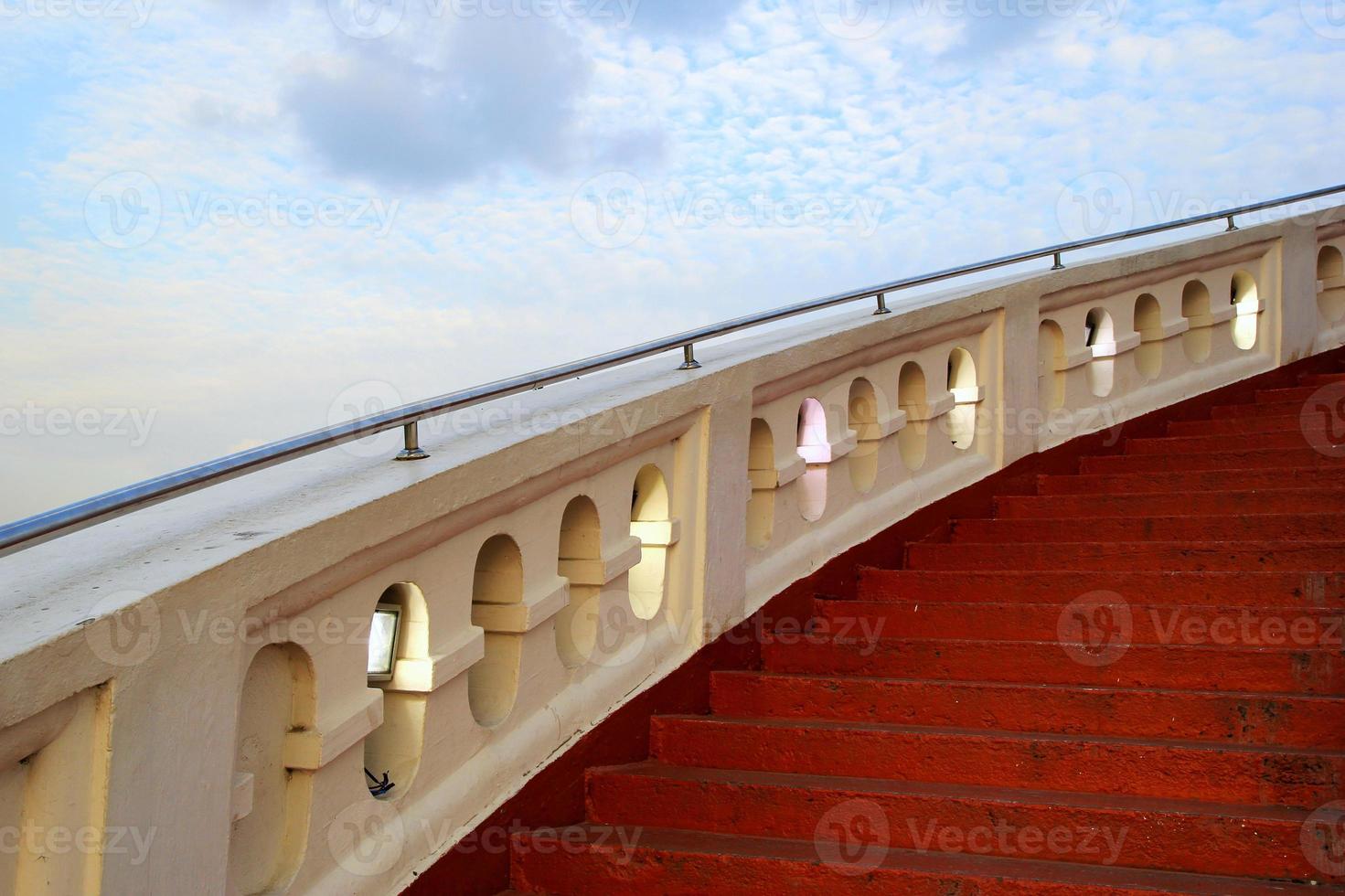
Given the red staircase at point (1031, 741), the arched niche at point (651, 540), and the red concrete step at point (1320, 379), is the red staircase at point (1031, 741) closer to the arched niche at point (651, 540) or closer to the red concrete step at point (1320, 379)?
the arched niche at point (651, 540)

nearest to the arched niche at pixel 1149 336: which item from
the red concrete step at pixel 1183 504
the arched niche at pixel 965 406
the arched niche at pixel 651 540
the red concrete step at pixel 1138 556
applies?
the arched niche at pixel 965 406

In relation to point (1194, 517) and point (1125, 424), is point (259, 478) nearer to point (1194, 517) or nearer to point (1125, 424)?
point (1194, 517)

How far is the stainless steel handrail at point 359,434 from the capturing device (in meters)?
2.09

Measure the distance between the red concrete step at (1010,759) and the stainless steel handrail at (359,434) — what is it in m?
1.26

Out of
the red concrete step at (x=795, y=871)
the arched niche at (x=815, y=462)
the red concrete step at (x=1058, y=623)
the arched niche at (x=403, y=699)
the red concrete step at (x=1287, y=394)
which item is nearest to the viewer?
the red concrete step at (x=795, y=871)

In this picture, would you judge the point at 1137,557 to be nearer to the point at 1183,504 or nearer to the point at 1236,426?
the point at 1183,504

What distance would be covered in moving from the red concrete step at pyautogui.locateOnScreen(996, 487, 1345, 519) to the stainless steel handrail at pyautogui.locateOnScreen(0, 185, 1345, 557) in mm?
1188

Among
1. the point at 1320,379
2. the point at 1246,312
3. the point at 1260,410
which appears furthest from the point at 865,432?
the point at 1246,312

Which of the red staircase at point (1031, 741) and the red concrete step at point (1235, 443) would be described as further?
the red concrete step at point (1235, 443)

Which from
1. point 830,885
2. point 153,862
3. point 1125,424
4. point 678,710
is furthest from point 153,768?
point 1125,424

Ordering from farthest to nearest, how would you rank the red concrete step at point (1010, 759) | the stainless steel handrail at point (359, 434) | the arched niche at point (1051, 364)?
the arched niche at point (1051, 364) < the red concrete step at point (1010, 759) < the stainless steel handrail at point (359, 434)

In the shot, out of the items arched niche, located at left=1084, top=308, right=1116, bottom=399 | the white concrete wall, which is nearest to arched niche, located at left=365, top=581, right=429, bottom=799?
the white concrete wall

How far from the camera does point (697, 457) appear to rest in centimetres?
433

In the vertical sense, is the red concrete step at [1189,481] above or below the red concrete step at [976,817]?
above
